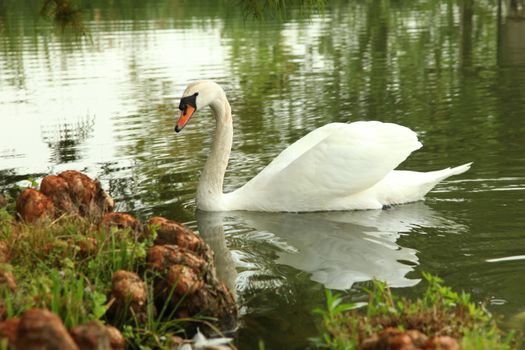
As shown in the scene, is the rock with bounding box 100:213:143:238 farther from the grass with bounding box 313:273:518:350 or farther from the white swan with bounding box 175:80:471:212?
the white swan with bounding box 175:80:471:212

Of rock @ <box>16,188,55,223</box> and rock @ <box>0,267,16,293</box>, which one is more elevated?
rock @ <box>16,188,55,223</box>

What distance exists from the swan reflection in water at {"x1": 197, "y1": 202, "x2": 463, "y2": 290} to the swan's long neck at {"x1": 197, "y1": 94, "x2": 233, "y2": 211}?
14 cm

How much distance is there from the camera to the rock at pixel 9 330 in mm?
4172

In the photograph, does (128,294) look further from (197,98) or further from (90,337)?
(197,98)

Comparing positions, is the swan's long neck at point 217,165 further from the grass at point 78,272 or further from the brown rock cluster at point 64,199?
the grass at point 78,272

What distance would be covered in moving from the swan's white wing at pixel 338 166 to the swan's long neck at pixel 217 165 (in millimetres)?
448

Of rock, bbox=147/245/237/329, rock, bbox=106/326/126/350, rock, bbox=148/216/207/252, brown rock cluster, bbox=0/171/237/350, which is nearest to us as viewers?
rock, bbox=106/326/126/350

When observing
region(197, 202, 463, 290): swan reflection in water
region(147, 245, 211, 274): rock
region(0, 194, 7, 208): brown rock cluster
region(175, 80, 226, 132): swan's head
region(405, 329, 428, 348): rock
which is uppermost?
region(175, 80, 226, 132): swan's head

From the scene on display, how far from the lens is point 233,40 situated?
25203 mm

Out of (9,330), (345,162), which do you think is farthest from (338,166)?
(9,330)

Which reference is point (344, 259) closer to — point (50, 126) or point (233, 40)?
point (50, 126)

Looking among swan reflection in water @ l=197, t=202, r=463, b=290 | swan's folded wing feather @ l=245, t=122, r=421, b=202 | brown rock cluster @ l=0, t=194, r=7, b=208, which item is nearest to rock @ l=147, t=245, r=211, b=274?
swan reflection in water @ l=197, t=202, r=463, b=290

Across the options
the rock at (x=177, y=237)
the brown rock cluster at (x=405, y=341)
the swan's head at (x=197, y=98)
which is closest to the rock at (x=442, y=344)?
the brown rock cluster at (x=405, y=341)

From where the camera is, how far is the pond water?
21.5 feet
